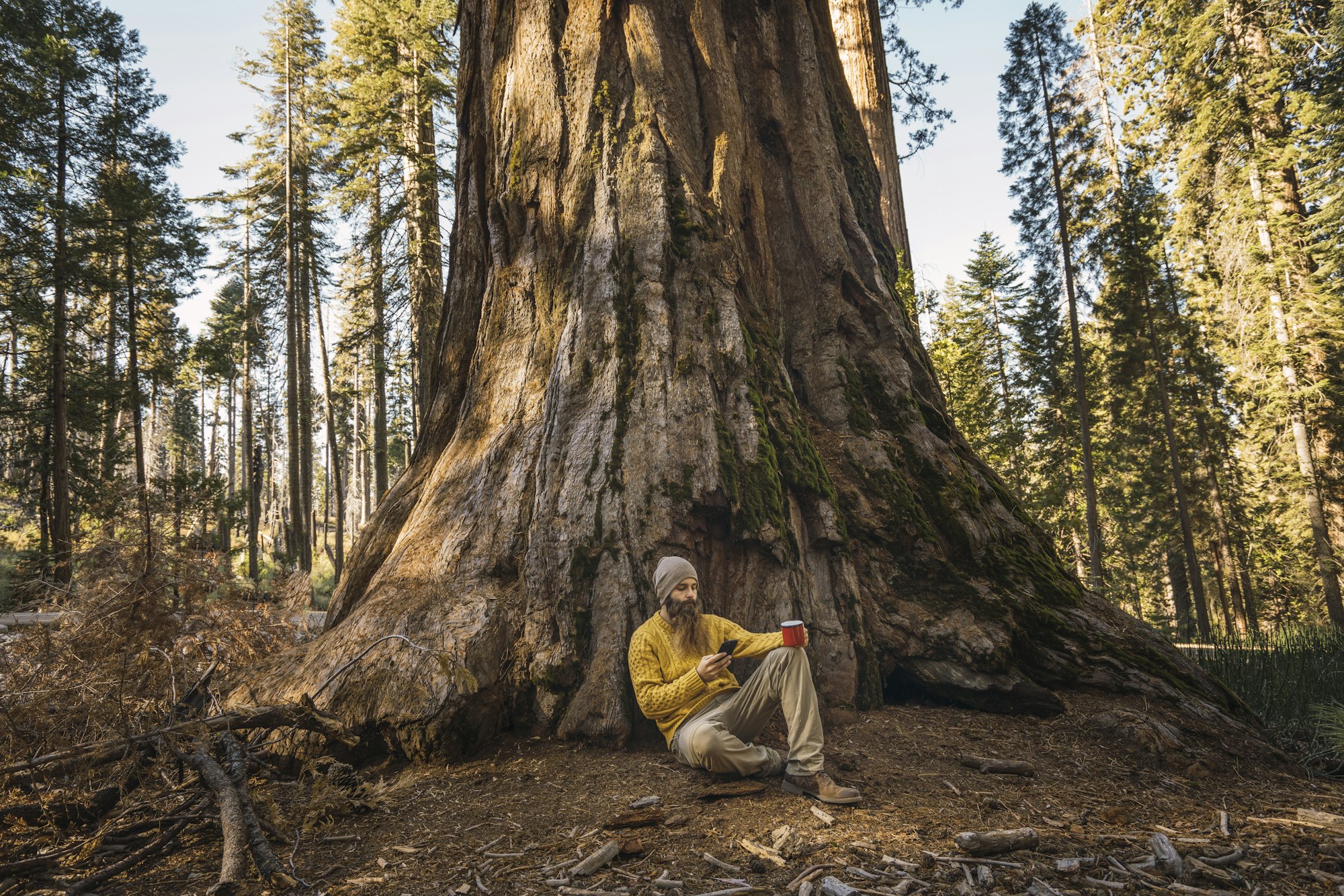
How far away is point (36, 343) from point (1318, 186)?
32.5 meters

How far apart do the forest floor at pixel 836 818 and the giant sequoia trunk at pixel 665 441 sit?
363 mm

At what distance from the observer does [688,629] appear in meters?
3.97

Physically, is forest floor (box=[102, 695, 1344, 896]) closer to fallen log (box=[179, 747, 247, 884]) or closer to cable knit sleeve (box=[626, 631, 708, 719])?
fallen log (box=[179, 747, 247, 884])

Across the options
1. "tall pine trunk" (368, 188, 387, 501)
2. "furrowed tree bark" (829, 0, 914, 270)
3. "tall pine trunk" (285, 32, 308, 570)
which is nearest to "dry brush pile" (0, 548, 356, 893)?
"furrowed tree bark" (829, 0, 914, 270)

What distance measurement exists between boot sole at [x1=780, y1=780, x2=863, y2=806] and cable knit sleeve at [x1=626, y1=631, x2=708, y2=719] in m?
0.68

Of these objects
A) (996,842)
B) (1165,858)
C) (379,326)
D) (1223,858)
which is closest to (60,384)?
(379,326)

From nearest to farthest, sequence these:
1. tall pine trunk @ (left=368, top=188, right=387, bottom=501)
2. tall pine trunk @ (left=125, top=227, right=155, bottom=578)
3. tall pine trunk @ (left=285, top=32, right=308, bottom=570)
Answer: tall pine trunk @ (left=368, top=188, right=387, bottom=501), tall pine trunk @ (left=125, top=227, right=155, bottom=578), tall pine trunk @ (left=285, top=32, right=308, bottom=570)

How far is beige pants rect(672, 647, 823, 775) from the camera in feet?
11.5

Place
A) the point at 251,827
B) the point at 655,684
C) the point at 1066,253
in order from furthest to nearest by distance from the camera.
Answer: the point at 1066,253 → the point at 655,684 → the point at 251,827

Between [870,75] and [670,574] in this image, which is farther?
[870,75]

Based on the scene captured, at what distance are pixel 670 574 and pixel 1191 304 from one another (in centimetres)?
2114

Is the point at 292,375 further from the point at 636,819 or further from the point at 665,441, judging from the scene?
the point at 636,819

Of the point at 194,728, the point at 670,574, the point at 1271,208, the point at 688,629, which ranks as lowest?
A: the point at 194,728

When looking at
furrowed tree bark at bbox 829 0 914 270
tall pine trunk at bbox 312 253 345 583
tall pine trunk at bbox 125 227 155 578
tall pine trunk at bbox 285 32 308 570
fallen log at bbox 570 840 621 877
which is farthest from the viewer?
tall pine trunk at bbox 312 253 345 583
